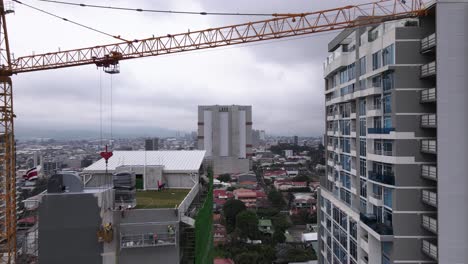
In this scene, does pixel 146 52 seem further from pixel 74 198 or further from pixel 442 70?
pixel 442 70

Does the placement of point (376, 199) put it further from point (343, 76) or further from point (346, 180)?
point (343, 76)

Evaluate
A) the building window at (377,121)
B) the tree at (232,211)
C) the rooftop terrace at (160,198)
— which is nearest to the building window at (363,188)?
the building window at (377,121)

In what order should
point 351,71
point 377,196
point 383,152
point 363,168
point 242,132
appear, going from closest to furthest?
point 383,152 → point 377,196 → point 363,168 → point 351,71 → point 242,132

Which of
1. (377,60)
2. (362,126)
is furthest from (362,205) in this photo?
(377,60)

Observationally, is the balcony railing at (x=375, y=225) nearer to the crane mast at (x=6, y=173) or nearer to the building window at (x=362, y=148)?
the building window at (x=362, y=148)

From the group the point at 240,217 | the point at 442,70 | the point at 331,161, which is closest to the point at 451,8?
the point at 442,70

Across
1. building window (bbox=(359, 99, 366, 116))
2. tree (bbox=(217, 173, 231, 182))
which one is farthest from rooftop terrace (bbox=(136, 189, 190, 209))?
tree (bbox=(217, 173, 231, 182))

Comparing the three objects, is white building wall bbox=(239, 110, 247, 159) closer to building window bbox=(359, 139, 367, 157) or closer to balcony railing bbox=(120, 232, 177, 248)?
building window bbox=(359, 139, 367, 157)
